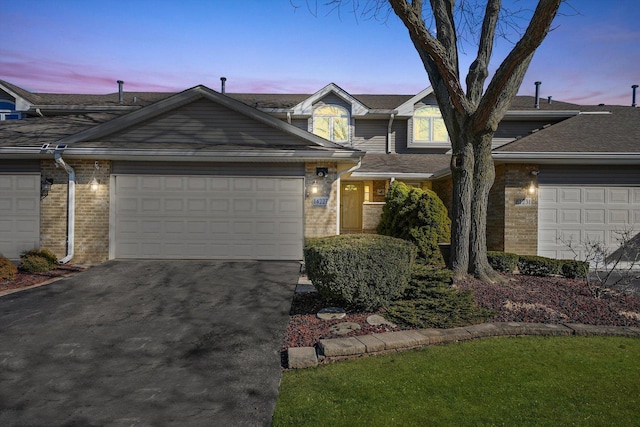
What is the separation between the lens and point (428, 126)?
56.6 feet

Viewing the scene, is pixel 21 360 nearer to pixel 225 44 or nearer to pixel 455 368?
pixel 455 368

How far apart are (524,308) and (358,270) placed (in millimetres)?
2670

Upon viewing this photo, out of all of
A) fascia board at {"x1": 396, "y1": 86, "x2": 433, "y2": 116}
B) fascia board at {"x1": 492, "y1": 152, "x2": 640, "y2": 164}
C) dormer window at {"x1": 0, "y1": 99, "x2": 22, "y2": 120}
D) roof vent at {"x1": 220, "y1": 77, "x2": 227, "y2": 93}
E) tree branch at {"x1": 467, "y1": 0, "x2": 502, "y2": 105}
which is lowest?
fascia board at {"x1": 492, "y1": 152, "x2": 640, "y2": 164}

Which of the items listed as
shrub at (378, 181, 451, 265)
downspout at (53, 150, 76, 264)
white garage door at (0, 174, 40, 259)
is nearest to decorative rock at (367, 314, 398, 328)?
shrub at (378, 181, 451, 265)

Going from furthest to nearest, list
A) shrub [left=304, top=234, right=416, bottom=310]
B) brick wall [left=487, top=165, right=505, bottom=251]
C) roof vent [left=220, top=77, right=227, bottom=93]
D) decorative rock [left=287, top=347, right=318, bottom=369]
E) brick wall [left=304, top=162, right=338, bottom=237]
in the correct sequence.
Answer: roof vent [left=220, top=77, right=227, bottom=93], brick wall [left=487, top=165, right=505, bottom=251], brick wall [left=304, top=162, right=338, bottom=237], shrub [left=304, top=234, right=416, bottom=310], decorative rock [left=287, top=347, right=318, bottom=369]

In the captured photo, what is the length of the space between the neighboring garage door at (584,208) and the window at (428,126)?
717 cm

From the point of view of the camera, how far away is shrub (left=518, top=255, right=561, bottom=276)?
8203 millimetres

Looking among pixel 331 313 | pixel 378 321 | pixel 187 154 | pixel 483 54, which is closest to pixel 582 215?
pixel 483 54

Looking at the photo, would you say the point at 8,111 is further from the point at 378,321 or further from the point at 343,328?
the point at 378,321

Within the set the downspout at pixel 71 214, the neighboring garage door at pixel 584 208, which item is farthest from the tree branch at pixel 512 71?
the downspout at pixel 71 214

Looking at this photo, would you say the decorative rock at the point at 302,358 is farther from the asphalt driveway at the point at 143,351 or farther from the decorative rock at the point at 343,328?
the decorative rock at the point at 343,328

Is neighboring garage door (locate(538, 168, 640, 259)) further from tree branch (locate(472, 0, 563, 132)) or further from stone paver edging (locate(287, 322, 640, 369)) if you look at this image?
stone paver edging (locate(287, 322, 640, 369))

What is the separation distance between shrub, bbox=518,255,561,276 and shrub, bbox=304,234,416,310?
173 inches

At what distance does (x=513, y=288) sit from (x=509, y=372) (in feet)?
10.9
